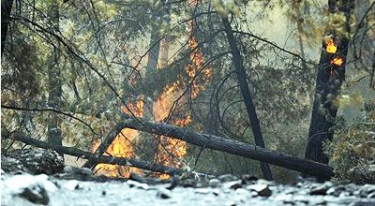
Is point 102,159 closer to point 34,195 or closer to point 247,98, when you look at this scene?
point 247,98

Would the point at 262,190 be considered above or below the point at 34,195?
above

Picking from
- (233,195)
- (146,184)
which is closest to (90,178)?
(146,184)

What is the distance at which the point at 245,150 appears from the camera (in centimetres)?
1165

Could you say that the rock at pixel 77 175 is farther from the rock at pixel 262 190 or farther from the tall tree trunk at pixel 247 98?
the tall tree trunk at pixel 247 98

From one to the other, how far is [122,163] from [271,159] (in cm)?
300

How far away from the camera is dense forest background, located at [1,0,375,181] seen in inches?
276

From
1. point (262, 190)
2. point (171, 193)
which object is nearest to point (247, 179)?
point (262, 190)

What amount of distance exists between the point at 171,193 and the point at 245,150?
6628mm

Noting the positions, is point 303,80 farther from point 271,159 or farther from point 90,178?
point 90,178

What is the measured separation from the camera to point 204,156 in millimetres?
17547

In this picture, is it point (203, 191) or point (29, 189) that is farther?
point (203, 191)

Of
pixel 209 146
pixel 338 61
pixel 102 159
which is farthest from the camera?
pixel 209 146

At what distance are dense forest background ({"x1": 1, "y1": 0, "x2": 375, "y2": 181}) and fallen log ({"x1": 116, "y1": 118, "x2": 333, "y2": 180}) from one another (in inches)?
15.1

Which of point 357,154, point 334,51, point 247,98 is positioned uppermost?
point 334,51
